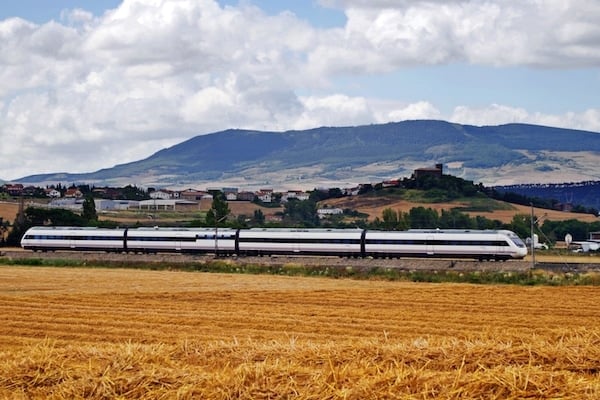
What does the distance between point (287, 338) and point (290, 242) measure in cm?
4930

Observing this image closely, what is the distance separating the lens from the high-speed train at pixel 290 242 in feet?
217

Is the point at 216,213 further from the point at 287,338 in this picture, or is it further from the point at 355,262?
the point at 287,338

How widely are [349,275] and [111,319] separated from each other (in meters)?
28.6

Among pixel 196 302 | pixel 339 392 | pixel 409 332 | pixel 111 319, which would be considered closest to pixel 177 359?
pixel 339 392

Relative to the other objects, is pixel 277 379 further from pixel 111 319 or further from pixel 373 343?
pixel 111 319

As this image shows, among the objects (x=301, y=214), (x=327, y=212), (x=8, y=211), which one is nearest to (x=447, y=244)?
(x=301, y=214)

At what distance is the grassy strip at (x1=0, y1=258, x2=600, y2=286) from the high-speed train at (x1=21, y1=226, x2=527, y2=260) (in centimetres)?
749

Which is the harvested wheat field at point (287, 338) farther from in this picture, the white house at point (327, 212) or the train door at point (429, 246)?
the white house at point (327, 212)

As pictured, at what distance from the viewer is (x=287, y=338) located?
2395 centimetres

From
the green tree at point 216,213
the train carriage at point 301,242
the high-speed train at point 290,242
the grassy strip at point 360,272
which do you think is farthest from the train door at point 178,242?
the green tree at point 216,213

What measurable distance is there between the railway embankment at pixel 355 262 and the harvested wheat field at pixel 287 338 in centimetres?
1002

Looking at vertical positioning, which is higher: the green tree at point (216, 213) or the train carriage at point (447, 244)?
the green tree at point (216, 213)

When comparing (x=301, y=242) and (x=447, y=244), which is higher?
(x=301, y=242)

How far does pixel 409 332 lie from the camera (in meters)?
25.6
